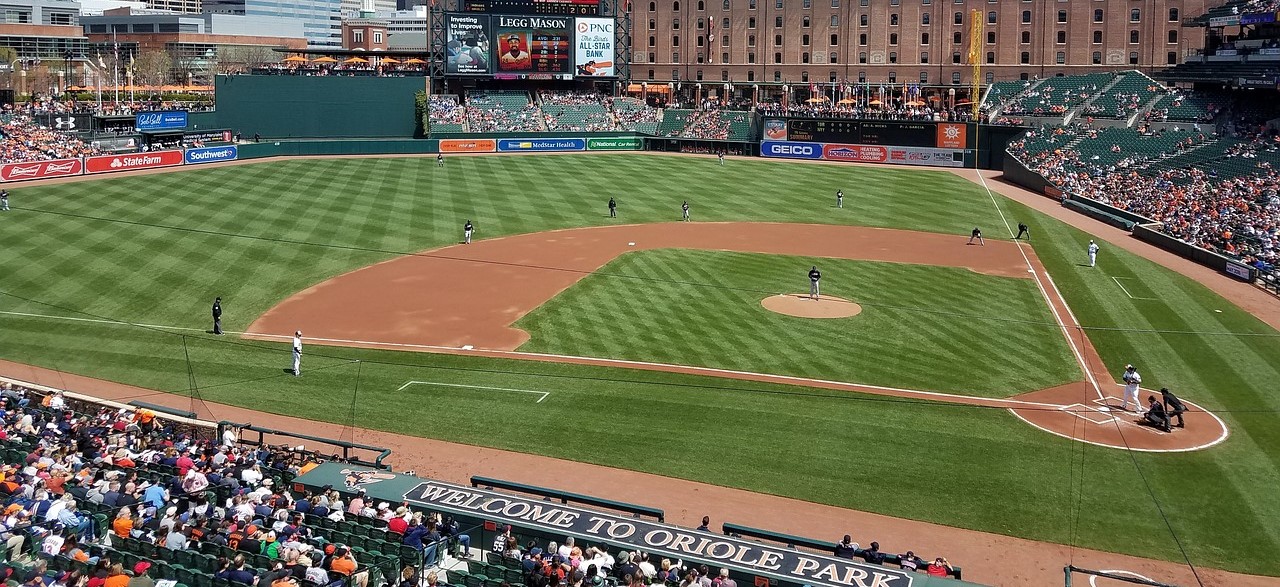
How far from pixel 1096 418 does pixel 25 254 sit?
1624 inches

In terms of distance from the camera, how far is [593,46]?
94812 mm

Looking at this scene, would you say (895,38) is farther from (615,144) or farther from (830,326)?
(830,326)

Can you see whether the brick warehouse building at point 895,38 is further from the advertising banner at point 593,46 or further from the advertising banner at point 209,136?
the advertising banner at point 209,136

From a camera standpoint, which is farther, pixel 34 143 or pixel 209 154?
pixel 209 154

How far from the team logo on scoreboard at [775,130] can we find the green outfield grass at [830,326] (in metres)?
46.5

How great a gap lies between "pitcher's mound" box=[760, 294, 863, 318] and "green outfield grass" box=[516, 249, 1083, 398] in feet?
1.62

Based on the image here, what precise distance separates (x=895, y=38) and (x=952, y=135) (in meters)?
27.9

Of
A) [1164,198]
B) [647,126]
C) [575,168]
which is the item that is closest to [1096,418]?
[1164,198]

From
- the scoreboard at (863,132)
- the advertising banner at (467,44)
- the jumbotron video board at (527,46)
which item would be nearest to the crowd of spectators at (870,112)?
the scoreboard at (863,132)

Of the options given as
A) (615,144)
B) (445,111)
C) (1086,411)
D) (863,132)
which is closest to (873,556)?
→ (1086,411)

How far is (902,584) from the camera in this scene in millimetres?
15031

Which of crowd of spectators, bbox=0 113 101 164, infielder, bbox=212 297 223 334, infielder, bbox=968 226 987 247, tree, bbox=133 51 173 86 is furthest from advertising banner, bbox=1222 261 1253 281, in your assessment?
tree, bbox=133 51 173 86

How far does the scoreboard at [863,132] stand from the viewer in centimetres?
8438

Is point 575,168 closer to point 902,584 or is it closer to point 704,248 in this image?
point 704,248
